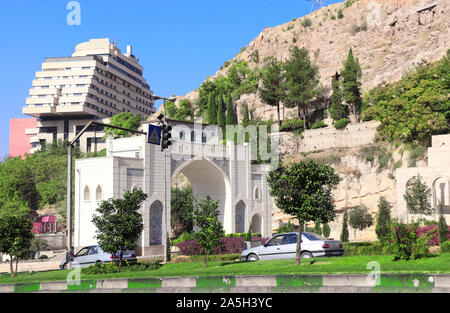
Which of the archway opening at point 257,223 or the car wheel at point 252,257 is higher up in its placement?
the archway opening at point 257,223

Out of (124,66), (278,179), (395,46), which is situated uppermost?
(124,66)

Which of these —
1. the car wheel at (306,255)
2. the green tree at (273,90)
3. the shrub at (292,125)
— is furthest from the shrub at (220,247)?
the green tree at (273,90)

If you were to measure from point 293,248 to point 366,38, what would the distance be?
2906 inches

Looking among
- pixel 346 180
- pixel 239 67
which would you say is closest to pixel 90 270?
pixel 346 180

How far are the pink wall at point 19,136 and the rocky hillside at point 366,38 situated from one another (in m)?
35.1

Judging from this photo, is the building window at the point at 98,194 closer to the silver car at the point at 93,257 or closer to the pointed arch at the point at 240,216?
the silver car at the point at 93,257

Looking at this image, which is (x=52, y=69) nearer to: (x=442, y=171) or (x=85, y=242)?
(x=85, y=242)

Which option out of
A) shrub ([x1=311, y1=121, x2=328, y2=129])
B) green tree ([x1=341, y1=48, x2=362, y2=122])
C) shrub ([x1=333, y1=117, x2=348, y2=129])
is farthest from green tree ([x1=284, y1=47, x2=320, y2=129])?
shrub ([x1=333, y1=117, x2=348, y2=129])

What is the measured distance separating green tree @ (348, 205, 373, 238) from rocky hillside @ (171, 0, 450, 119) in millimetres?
29704

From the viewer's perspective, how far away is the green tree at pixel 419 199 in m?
40.4

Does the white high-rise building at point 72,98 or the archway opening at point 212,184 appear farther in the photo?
the white high-rise building at point 72,98

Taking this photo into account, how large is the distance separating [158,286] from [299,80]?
5667cm

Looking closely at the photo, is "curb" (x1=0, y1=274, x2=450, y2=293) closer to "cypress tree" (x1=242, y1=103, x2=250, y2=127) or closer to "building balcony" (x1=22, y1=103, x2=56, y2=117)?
"cypress tree" (x1=242, y1=103, x2=250, y2=127)
